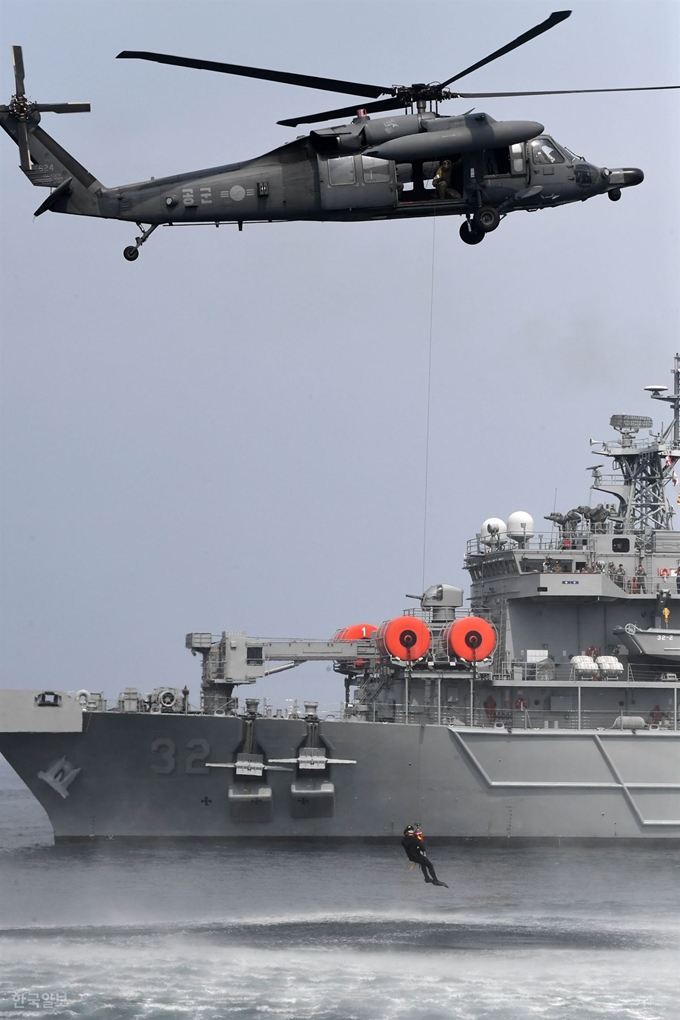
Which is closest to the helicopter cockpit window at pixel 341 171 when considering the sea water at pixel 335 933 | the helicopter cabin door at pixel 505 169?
the helicopter cabin door at pixel 505 169

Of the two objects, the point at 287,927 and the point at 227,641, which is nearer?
the point at 287,927

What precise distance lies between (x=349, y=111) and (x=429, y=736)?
1970 centimetres

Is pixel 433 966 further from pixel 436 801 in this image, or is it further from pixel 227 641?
pixel 227 641

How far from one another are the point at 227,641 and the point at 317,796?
16.4 ft

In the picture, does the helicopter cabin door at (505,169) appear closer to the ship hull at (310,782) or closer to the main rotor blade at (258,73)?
the main rotor blade at (258,73)

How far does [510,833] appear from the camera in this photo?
40.4 meters

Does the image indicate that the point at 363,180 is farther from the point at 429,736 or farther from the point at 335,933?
the point at 429,736

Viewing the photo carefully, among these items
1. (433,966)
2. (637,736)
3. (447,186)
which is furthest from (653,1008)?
(637,736)

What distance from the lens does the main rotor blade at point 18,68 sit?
25.7 metres

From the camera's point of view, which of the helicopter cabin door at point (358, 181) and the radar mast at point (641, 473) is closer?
the helicopter cabin door at point (358, 181)

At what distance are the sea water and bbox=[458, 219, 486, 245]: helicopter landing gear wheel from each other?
42.1ft

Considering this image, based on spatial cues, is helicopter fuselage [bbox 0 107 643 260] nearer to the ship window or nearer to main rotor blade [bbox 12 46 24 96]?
main rotor blade [bbox 12 46 24 96]

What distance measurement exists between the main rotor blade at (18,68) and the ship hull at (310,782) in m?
18.7

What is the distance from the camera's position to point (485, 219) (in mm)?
26219
